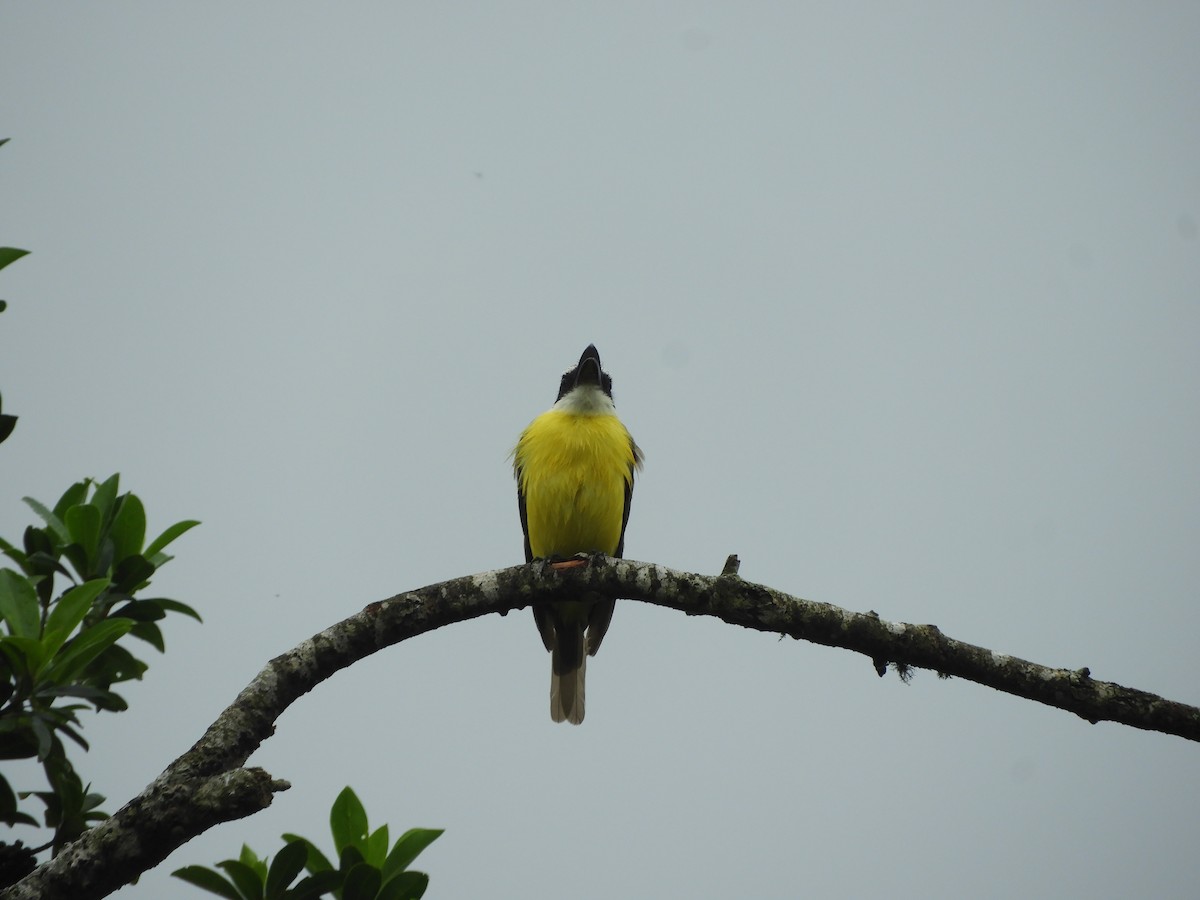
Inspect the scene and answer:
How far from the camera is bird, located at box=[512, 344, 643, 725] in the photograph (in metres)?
5.84

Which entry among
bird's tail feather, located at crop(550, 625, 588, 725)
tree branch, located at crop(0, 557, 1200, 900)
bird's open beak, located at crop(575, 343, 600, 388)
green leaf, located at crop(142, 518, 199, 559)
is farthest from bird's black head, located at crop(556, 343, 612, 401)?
green leaf, located at crop(142, 518, 199, 559)

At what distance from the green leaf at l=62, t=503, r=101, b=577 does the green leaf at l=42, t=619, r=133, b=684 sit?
347mm

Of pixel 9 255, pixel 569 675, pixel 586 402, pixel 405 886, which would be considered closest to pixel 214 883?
pixel 405 886

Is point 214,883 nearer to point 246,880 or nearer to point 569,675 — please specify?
point 246,880

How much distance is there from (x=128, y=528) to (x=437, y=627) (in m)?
1.16

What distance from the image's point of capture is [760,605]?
149 inches

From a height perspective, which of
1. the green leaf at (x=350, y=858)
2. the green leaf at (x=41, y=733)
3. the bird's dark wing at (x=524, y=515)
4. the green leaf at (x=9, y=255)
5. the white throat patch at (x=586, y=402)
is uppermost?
the white throat patch at (x=586, y=402)

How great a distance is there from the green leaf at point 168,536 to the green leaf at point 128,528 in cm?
4

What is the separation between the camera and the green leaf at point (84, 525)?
3.27 m

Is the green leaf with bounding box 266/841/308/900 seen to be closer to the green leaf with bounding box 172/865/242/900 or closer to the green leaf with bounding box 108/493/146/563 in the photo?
the green leaf with bounding box 172/865/242/900

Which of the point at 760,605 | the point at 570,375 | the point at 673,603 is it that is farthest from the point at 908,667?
the point at 570,375

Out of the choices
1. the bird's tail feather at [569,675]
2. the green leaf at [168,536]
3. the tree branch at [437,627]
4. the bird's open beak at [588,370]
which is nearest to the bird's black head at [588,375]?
the bird's open beak at [588,370]

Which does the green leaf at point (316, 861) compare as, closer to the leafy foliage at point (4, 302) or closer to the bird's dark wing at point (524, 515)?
the leafy foliage at point (4, 302)

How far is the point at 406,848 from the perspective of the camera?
320cm
